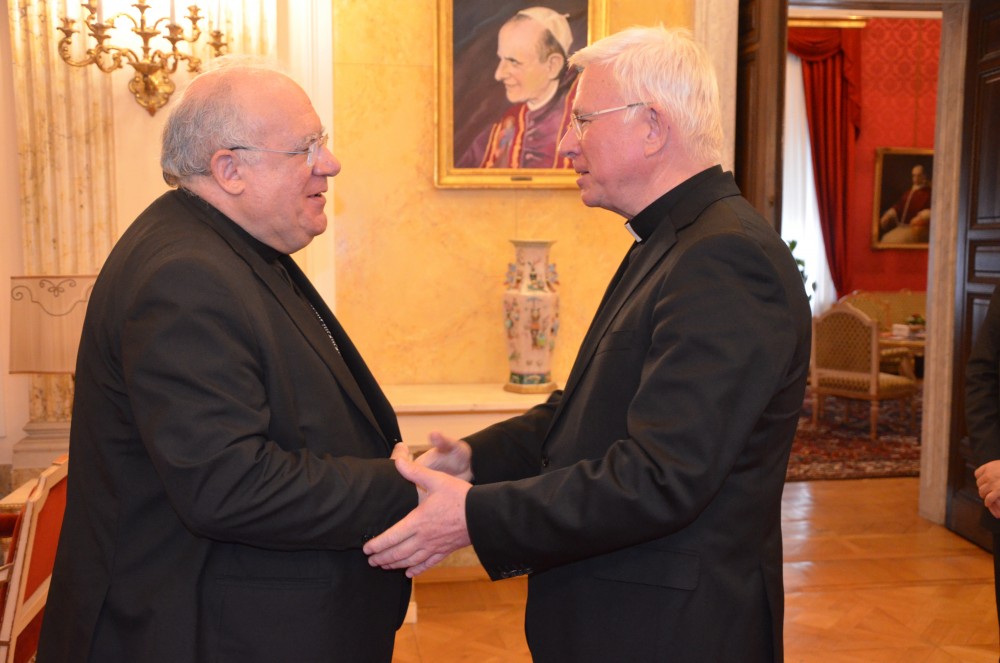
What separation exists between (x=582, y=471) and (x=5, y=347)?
12.1 feet

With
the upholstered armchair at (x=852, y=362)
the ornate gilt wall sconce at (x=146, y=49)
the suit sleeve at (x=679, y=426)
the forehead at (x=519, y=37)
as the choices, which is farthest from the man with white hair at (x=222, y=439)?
the upholstered armchair at (x=852, y=362)

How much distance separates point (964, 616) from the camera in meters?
4.48

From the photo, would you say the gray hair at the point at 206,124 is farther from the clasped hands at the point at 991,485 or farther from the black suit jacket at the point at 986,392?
the black suit jacket at the point at 986,392

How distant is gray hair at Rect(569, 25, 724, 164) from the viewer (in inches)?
75.5

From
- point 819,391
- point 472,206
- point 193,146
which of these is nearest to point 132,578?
point 193,146

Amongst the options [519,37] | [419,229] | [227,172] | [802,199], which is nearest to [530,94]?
[519,37]

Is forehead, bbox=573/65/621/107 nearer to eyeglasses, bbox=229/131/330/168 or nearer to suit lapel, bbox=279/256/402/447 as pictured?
eyeglasses, bbox=229/131/330/168

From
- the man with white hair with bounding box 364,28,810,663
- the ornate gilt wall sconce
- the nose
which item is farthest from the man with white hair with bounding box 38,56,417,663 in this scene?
the ornate gilt wall sconce

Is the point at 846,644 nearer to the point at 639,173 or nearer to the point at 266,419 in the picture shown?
the point at 639,173

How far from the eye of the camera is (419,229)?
5.05 metres

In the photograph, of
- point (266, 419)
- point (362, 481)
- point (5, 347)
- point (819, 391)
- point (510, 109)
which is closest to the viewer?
point (266, 419)

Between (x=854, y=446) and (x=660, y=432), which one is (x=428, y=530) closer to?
(x=660, y=432)

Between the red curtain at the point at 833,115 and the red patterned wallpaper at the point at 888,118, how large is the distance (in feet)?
0.49

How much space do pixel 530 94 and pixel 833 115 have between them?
784 centimetres
